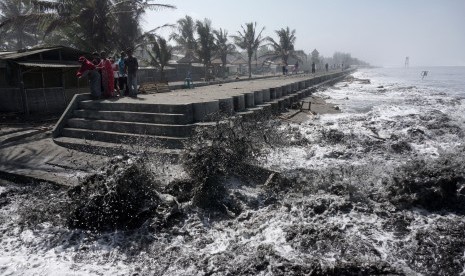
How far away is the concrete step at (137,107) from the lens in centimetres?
773

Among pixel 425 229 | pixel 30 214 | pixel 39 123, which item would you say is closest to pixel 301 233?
pixel 425 229

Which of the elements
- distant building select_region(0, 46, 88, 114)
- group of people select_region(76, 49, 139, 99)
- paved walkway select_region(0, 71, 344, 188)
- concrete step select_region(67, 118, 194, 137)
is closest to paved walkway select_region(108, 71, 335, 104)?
group of people select_region(76, 49, 139, 99)

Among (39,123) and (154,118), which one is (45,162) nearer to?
(154,118)

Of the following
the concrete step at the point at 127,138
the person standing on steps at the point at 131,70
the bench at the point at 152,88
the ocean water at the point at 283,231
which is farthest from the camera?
the bench at the point at 152,88

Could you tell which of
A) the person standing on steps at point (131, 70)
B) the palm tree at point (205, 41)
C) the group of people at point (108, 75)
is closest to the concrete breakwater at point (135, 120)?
the group of people at point (108, 75)

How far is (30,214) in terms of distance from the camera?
16.8ft

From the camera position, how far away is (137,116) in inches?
327

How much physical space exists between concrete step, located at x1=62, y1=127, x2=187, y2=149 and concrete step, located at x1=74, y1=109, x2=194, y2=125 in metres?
0.49

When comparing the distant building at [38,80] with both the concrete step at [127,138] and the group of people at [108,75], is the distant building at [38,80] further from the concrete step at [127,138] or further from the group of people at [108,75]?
the concrete step at [127,138]

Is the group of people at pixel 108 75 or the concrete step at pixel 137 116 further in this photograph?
the group of people at pixel 108 75

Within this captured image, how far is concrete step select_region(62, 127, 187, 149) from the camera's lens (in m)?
7.28

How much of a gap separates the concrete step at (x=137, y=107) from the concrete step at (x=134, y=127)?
478 millimetres

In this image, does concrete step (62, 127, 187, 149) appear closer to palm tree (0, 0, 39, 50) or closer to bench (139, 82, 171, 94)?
bench (139, 82, 171, 94)

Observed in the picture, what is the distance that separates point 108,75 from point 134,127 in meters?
3.41
